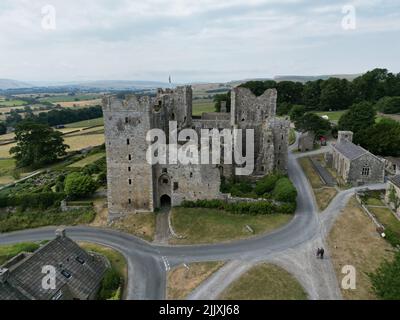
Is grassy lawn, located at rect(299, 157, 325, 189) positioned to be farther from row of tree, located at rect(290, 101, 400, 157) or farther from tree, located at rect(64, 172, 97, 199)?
tree, located at rect(64, 172, 97, 199)

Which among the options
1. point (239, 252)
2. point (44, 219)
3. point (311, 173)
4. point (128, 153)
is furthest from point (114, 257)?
point (311, 173)

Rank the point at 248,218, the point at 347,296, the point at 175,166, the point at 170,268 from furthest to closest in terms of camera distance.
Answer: the point at 175,166, the point at 248,218, the point at 170,268, the point at 347,296

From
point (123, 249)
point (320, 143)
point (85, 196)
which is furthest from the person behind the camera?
point (320, 143)

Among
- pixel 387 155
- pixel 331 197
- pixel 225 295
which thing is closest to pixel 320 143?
pixel 387 155

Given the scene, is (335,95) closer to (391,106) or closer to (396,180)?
(391,106)

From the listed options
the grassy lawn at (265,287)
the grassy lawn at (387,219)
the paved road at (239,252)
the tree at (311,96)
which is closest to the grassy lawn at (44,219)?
the paved road at (239,252)

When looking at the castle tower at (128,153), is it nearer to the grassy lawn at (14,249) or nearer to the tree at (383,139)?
the grassy lawn at (14,249)
